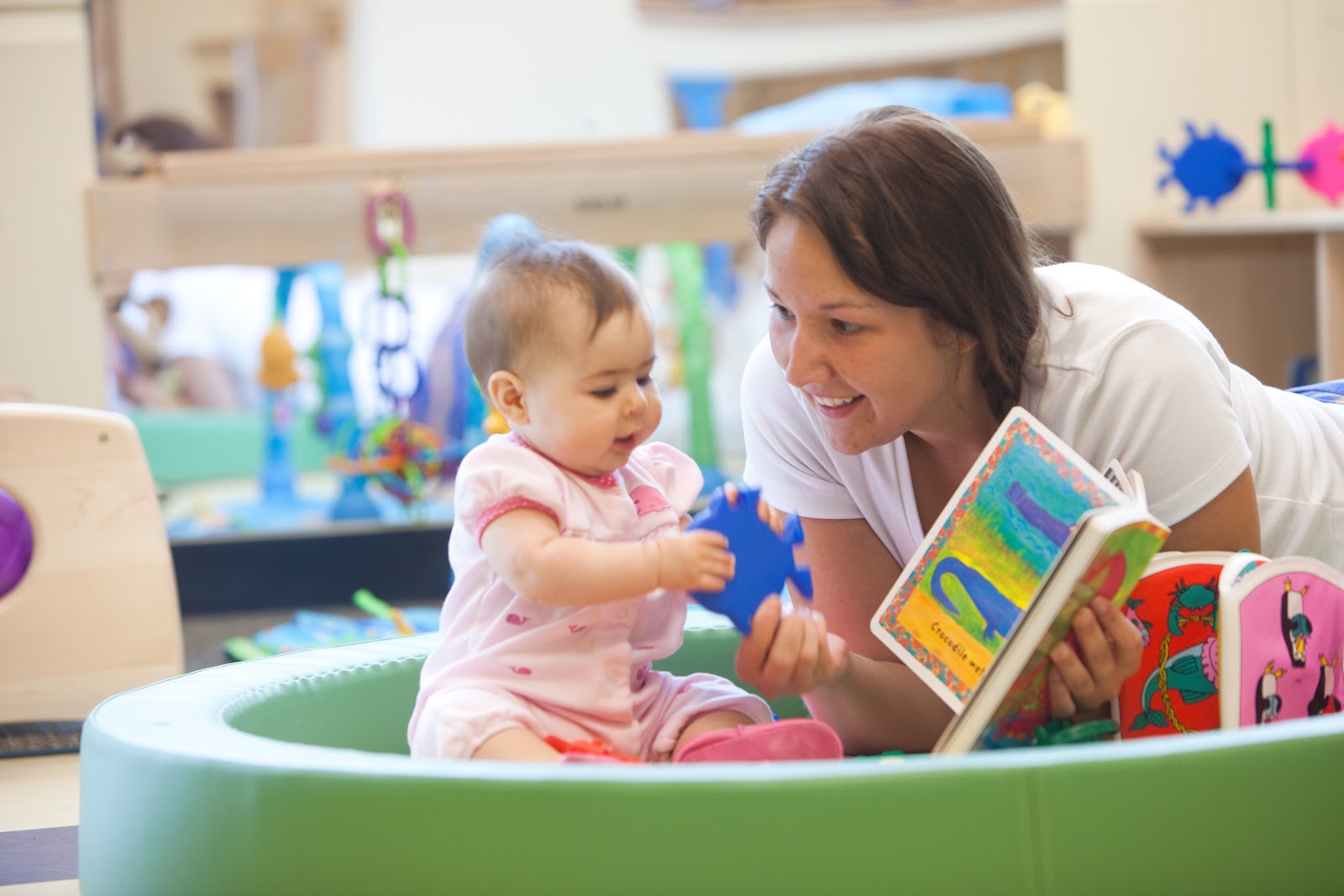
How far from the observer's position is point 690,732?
3.58 feet

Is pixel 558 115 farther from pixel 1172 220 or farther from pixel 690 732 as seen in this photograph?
pixel 690 732

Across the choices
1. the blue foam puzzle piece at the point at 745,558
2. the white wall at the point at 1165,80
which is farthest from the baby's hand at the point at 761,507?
the white wall at the point at 1165,80

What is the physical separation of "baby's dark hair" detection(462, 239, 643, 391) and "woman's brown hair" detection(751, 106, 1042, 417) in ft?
0.51

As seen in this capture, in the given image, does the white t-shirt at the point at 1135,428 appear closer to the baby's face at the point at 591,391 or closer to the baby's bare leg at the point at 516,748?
the baby's face at the point at 591,391

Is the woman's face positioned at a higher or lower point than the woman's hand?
higher

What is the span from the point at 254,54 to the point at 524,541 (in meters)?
3.55

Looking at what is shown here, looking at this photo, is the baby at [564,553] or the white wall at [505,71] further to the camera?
the white wall at [505,71]

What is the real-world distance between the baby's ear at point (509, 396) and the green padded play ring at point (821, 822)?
28 cm

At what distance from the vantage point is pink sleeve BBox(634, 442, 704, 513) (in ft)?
3.75

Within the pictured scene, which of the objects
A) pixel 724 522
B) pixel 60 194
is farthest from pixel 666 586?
pixel 60 194

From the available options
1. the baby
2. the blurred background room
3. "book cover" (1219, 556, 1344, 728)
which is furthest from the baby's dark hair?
the blurred background room

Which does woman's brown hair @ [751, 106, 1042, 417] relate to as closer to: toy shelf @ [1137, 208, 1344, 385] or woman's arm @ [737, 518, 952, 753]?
woman's arm @ [737, 518, 952, 753]

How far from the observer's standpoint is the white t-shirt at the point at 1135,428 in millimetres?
1116

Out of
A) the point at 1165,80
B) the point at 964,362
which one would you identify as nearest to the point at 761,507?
the point at 964,362
